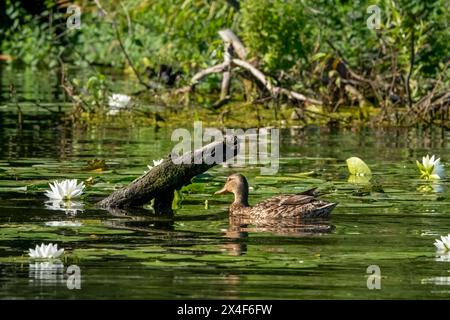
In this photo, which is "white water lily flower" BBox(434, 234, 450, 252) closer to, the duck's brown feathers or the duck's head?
the duck's brown feathers

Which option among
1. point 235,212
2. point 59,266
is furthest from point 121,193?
point 59,266

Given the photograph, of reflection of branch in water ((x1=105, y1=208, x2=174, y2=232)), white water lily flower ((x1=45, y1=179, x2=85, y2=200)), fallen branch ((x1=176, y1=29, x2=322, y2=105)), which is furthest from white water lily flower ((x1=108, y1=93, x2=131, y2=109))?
reflection of branch in water ((x1=105, y1=208, x2=174, y2=232))

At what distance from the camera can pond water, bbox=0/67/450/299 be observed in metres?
8.20

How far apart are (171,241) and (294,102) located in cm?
1107

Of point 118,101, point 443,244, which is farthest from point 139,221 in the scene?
point 118,101

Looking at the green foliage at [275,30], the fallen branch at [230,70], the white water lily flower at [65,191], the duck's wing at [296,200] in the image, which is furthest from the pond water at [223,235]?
the fallen branch at [230,70]

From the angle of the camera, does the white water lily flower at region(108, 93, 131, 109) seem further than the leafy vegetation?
Yes

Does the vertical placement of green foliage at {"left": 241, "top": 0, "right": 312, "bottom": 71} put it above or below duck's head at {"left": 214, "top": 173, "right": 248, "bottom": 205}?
above

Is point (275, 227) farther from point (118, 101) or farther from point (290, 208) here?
point (118, 101)

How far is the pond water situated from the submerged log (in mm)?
138

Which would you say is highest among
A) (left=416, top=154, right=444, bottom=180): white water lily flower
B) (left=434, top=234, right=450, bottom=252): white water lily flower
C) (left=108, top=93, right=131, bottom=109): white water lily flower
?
(left=108, top=93, right=131, bottom=109): white water lily flower

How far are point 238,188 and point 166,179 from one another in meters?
0.60

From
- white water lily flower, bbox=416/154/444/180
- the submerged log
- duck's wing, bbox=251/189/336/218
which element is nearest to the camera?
duck's wing, bbox=251/189/336/218
